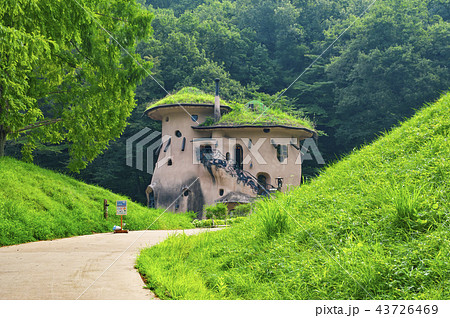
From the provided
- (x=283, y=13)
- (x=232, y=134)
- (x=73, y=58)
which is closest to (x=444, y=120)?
(x=73, y=58)

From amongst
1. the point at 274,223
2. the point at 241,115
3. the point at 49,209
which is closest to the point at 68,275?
the point at 274,223

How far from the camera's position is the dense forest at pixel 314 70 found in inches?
1375

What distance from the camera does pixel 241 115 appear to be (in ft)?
85.0

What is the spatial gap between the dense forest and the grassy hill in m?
25.6

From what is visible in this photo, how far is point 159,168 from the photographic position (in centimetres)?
2750

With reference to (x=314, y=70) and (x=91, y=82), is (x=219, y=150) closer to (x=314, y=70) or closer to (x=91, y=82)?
(x=91, y=82)

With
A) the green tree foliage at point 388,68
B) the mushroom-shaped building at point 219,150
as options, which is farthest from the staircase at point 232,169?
the green tree foliage at point 388,68

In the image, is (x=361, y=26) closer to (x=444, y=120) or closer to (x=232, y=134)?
(x=232, y=134)

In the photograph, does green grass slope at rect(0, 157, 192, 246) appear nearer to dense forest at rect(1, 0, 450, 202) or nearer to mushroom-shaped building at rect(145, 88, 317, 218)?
mushroom-shaped building at rect(145, 88, 317, 218)

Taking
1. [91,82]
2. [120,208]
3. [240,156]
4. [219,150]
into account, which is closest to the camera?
[120,208]

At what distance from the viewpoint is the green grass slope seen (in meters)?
10.2

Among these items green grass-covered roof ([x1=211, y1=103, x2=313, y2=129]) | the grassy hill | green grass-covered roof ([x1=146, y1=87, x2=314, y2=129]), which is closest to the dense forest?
green grass-covered roof ([x1=211, y1=103, x2=313, y2=129])
